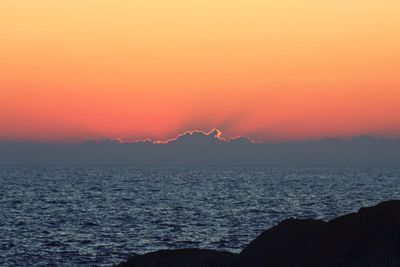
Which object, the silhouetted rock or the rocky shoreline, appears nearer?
the rocky shoreline

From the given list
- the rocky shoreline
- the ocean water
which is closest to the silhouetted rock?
the rocky shoreline

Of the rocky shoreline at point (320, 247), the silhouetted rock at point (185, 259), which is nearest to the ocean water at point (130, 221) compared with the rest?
the silhouetted rock at point (185, 259)

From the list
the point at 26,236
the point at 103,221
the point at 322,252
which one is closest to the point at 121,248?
the point at 26,236

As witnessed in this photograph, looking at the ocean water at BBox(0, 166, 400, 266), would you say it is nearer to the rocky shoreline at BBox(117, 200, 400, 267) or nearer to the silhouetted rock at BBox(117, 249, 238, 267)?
the silhouetted rock at BBox(117, 249, 238, 267)

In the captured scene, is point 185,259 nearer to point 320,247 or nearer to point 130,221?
point 320,247

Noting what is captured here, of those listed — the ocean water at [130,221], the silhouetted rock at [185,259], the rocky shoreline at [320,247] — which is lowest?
the ocean water at [130,221]

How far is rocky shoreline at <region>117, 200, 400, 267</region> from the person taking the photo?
91.0 feet

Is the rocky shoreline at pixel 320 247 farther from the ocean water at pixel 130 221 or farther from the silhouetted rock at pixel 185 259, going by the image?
the ocean water at pixel 130 221

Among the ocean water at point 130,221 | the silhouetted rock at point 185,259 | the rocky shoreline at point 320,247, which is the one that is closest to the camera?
the rocky shoreline at point 320,247

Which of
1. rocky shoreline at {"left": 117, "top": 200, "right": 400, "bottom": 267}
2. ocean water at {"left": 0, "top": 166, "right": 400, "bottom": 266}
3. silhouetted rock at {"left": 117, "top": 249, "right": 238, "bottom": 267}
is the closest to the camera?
rocky shoreline at {"left": 117, "top": 200, "right": 400, "bottom": 267}

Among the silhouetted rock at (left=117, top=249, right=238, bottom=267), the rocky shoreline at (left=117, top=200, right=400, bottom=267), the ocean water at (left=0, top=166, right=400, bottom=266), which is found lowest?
the ocean water at (left=0, top=166, right=400, bottom=266)

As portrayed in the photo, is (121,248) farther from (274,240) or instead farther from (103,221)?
(274,240)

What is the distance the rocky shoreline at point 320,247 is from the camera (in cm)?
2775

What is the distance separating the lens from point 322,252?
2938cm
